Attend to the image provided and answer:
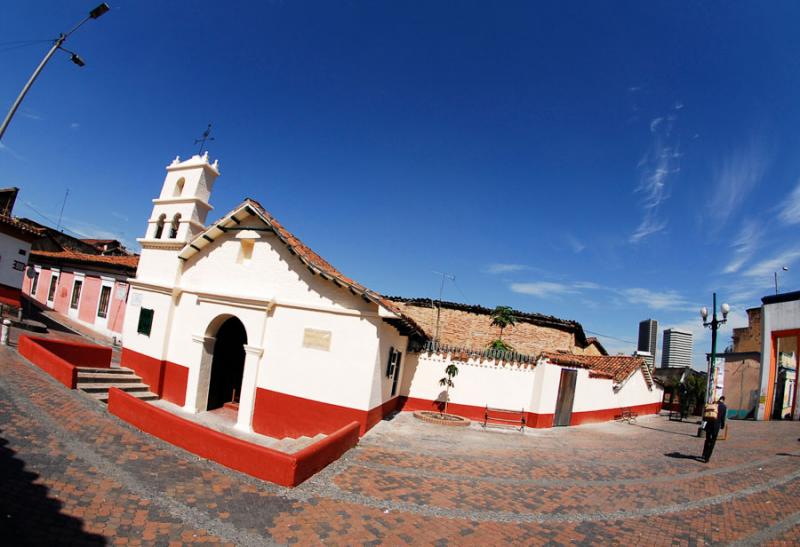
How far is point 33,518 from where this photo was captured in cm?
464

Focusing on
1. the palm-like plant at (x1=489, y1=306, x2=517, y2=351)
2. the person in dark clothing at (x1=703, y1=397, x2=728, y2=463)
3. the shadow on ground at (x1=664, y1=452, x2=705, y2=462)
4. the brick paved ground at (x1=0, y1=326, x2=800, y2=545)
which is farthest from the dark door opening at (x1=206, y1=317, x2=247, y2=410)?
the palm-like plant at (x1=489, y1=306, x2=517, y2=351)

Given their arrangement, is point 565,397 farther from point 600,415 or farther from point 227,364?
point 227,364

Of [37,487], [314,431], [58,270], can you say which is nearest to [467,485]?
[314,431]

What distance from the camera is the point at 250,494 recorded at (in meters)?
6.19

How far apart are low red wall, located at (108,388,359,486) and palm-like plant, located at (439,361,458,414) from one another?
615 centimetres

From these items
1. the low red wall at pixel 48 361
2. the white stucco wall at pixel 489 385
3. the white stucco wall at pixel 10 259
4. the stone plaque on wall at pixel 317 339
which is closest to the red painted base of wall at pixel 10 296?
the white stucco wall at pixel 10 259

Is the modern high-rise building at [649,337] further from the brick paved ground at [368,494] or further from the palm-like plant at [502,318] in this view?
the brick paved ground at [368,494]

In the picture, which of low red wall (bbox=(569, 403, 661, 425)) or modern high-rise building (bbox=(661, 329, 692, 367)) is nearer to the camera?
low red wall (bbox=(569, 403, 661, 425))

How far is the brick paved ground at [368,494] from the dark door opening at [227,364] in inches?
167

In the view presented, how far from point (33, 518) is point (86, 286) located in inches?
918

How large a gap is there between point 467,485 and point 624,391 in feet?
55.5

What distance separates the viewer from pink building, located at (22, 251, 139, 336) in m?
21.2

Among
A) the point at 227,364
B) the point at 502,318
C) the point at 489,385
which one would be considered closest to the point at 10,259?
the point at 227,364

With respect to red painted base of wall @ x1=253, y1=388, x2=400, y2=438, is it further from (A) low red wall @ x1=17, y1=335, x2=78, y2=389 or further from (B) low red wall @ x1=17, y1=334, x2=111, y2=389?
(B) low red wall @ x1=17, y1=334, x2=111, y2=389
